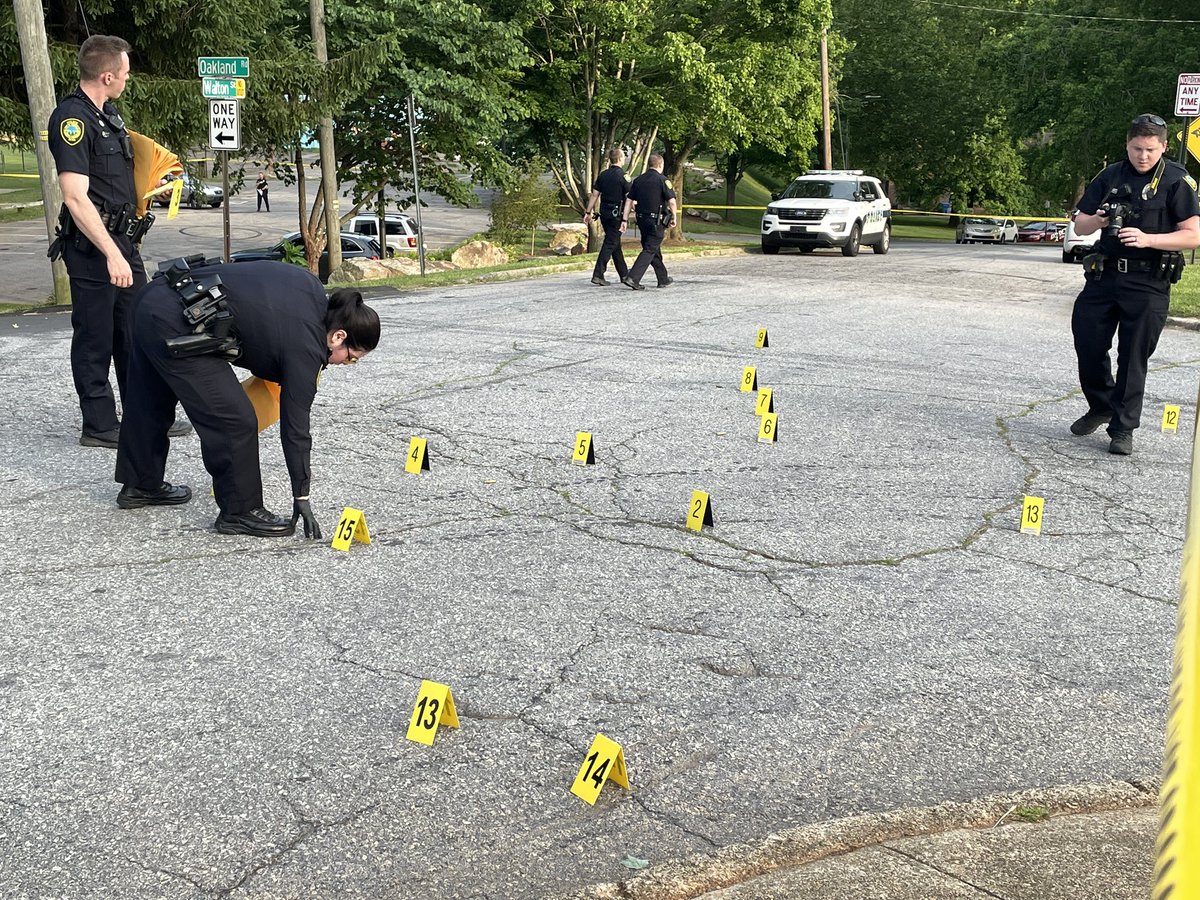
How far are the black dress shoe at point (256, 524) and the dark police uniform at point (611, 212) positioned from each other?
12556 millimetres

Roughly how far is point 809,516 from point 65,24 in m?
16.0

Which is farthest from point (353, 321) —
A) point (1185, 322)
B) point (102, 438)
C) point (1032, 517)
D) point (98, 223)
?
point (1185, 322)

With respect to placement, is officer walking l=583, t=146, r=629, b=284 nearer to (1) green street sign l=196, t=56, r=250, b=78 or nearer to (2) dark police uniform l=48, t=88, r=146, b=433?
(1) green street sign l=196, t=56, r=250, b=78

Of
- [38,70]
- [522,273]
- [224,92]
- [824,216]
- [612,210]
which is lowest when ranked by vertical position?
[522,273]

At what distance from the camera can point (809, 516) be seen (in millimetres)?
6598

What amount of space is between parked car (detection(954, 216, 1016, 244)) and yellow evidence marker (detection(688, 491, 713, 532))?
47556 mm

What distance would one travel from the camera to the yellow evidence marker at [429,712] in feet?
13.2

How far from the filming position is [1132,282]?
8.08 meters

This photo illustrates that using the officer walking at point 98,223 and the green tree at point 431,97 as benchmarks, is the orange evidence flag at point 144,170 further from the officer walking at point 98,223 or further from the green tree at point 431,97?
the green tree at point 431,97

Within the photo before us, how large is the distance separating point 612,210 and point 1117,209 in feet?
36.0

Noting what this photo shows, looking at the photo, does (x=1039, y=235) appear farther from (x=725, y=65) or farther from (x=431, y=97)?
(x=431, y=97)

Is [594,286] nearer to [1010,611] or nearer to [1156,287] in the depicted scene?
[1156,287]

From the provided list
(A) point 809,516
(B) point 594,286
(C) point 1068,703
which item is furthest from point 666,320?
(C) point 1068,703

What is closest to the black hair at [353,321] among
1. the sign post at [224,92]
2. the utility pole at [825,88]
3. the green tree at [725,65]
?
the sign post at [224,92]
